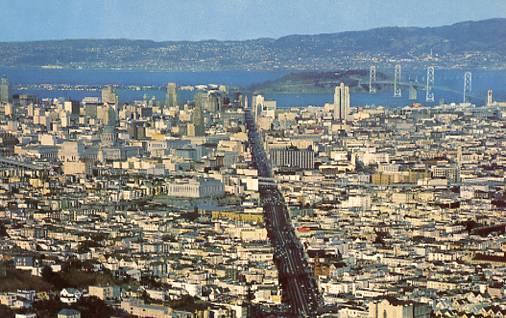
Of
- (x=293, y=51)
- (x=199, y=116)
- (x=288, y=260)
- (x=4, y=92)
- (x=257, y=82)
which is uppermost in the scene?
(x=293, y=51)

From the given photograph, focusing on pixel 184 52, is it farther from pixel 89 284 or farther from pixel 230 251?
pixel 89 284

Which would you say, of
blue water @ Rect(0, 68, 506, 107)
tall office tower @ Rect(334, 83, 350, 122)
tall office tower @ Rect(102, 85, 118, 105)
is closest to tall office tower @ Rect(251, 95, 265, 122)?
blue water @ Rect(0, 68, 506, 107)

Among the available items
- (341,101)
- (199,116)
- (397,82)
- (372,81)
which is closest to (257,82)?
(341,101)

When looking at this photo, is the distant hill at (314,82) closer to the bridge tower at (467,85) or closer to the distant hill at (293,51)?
the distant hill at (293,51)

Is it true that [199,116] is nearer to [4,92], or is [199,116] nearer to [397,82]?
[4,92]

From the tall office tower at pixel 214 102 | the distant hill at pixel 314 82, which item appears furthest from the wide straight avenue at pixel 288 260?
the distant hill at pixel 314 82
